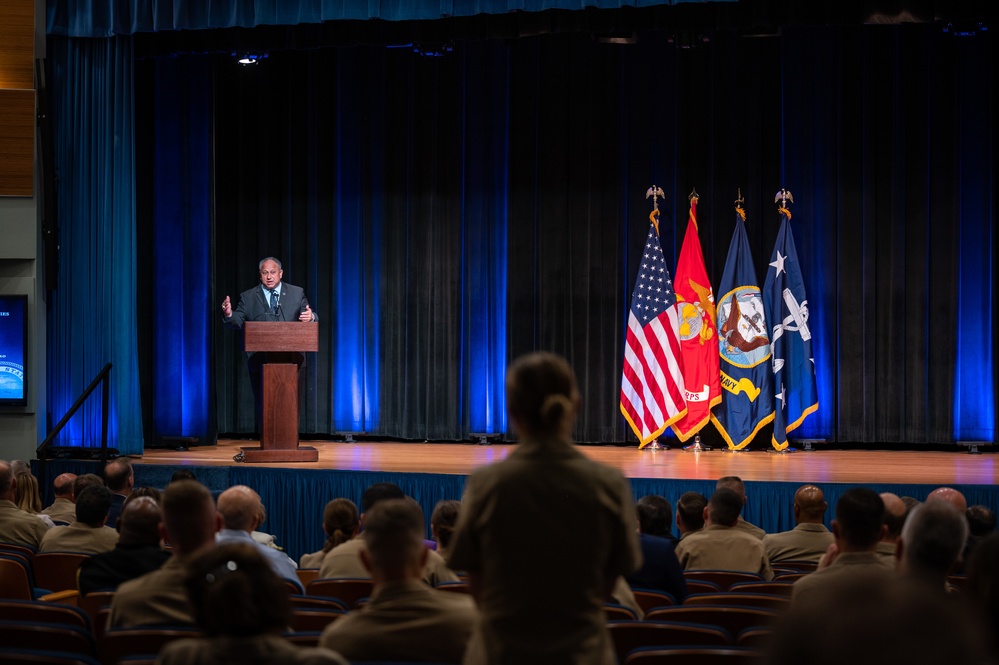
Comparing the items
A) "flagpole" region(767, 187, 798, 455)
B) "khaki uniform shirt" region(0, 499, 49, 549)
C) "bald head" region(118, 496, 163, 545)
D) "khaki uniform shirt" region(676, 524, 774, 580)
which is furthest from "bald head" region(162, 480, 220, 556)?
"flagpole" region(767, 187, 798, 455)

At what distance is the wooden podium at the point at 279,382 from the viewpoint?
9.33 meters

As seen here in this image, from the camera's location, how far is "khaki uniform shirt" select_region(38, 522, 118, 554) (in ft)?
16.8

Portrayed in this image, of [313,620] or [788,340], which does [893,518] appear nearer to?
[313,620]

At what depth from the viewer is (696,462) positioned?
33.1 ft

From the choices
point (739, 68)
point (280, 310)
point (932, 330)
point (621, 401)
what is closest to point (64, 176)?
point (280, 310)

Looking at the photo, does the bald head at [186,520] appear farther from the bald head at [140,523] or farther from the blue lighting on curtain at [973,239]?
the blue lighting on curtain at [973,239]

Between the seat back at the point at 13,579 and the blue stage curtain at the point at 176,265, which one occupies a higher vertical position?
the blue stage curtain at the point at 176,265

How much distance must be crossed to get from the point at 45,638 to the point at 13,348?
8.02m

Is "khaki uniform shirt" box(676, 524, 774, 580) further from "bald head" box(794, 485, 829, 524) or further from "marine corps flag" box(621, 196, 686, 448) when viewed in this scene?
"marine corps flag" box(621, 196, 686, 448)

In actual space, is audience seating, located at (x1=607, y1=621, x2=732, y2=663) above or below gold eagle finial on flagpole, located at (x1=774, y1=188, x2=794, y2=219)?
below

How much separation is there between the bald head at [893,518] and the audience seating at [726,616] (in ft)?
5.65

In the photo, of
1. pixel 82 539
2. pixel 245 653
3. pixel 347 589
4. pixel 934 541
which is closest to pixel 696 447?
pixel 82 539

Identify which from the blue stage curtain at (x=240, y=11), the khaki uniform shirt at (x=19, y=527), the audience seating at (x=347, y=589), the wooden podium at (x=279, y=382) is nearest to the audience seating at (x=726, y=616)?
the audience seating at (x=347, y=589)

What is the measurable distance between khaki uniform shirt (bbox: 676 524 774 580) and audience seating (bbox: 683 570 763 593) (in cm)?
36
